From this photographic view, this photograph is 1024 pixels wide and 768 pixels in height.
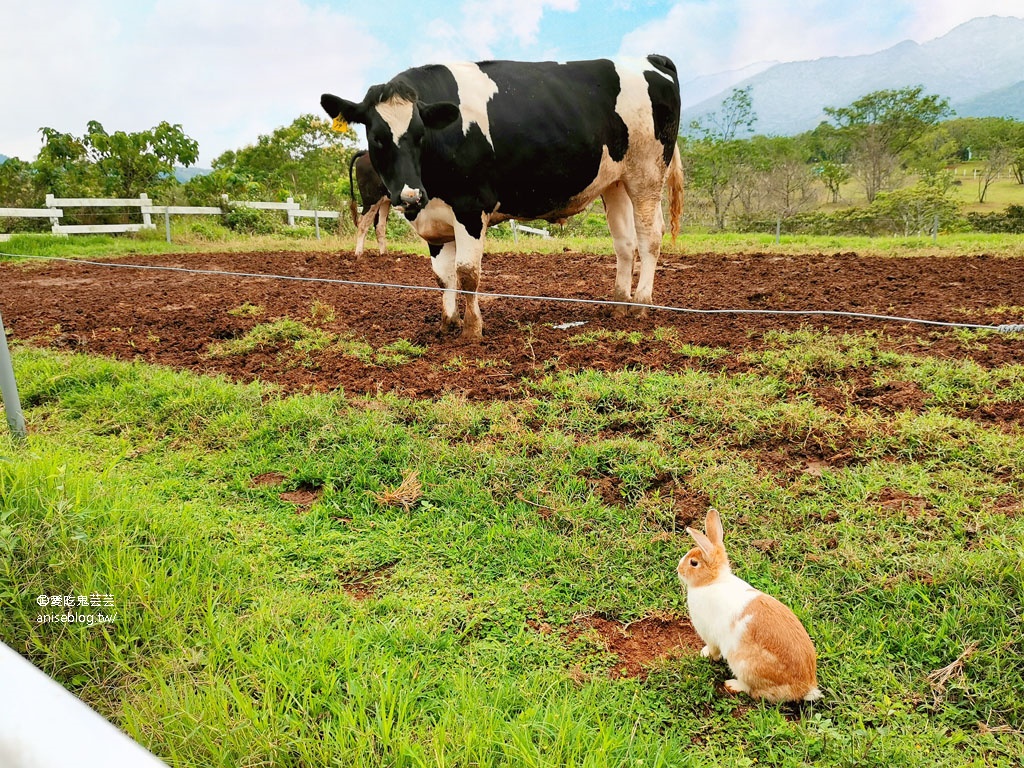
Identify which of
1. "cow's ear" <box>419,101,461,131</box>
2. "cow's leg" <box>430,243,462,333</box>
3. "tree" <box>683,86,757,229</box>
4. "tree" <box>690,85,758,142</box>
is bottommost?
"cow's leg" <box>430,243,462,333</box>

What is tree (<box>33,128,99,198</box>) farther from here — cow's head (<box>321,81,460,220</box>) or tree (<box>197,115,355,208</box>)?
cow's head (<box>321,81,460,220</box>)

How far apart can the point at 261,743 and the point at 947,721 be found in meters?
1.91

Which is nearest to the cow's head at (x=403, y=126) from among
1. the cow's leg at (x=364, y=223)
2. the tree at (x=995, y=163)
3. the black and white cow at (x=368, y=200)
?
the black and white cow at (x=368, y=200)

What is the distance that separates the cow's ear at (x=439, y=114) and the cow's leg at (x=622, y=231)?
2.03m

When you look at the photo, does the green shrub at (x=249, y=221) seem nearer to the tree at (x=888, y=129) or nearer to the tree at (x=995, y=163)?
the tree at (x=888, y=129)

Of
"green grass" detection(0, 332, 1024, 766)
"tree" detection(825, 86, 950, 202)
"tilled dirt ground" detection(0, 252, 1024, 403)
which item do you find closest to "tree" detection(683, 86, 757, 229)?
"tree" detection(825, 86, 950, 202)

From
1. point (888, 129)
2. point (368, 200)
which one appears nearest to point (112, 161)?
point (368, 200)

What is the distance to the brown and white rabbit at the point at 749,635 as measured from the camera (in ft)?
6.22

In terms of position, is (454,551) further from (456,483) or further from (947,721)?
(947,721)

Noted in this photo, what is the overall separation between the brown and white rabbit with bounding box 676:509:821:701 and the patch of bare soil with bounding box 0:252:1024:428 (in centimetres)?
156

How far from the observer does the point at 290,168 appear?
32531mm

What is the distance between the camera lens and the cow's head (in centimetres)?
459

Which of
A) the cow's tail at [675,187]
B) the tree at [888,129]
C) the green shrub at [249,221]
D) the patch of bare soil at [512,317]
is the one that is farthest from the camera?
the tree at [888,129]

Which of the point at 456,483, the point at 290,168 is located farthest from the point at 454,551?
the point at 290,168
